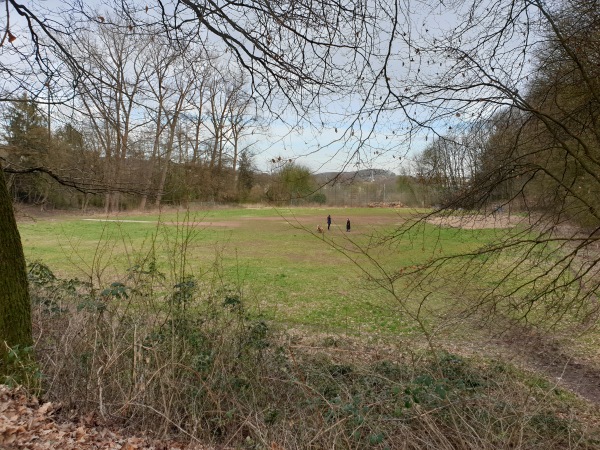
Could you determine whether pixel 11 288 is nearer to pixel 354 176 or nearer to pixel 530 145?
pixel 354 176

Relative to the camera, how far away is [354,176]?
4.98 meters

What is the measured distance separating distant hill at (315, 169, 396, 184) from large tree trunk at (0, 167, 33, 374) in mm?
2905

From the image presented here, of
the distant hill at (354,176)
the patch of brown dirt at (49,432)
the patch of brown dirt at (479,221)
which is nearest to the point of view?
the patch of brown dirt at (49,432)

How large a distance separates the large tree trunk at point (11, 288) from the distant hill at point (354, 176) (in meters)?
2.91

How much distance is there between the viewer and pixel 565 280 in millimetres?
5926

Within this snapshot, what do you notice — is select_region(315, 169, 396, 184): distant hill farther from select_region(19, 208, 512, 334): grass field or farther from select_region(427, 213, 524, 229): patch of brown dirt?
select_region(427, 213, 524, 229): patch of brown dirt

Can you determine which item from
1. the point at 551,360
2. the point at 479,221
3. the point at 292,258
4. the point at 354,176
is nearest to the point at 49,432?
the point at 354,176

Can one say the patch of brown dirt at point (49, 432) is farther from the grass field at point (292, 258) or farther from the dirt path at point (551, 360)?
the dirt path at point (551, 360)

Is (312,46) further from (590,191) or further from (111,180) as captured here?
(590,191)

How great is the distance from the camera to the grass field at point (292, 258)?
6105mm

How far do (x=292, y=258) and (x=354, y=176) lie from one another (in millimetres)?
14998

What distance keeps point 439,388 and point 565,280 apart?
3228 millimetres

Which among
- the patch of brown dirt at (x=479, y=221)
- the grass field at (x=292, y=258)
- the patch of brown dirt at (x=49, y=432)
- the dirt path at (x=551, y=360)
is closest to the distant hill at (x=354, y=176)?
the grass field at (x=292, y=258)

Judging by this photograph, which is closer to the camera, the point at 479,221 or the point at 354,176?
the point at 354,176
